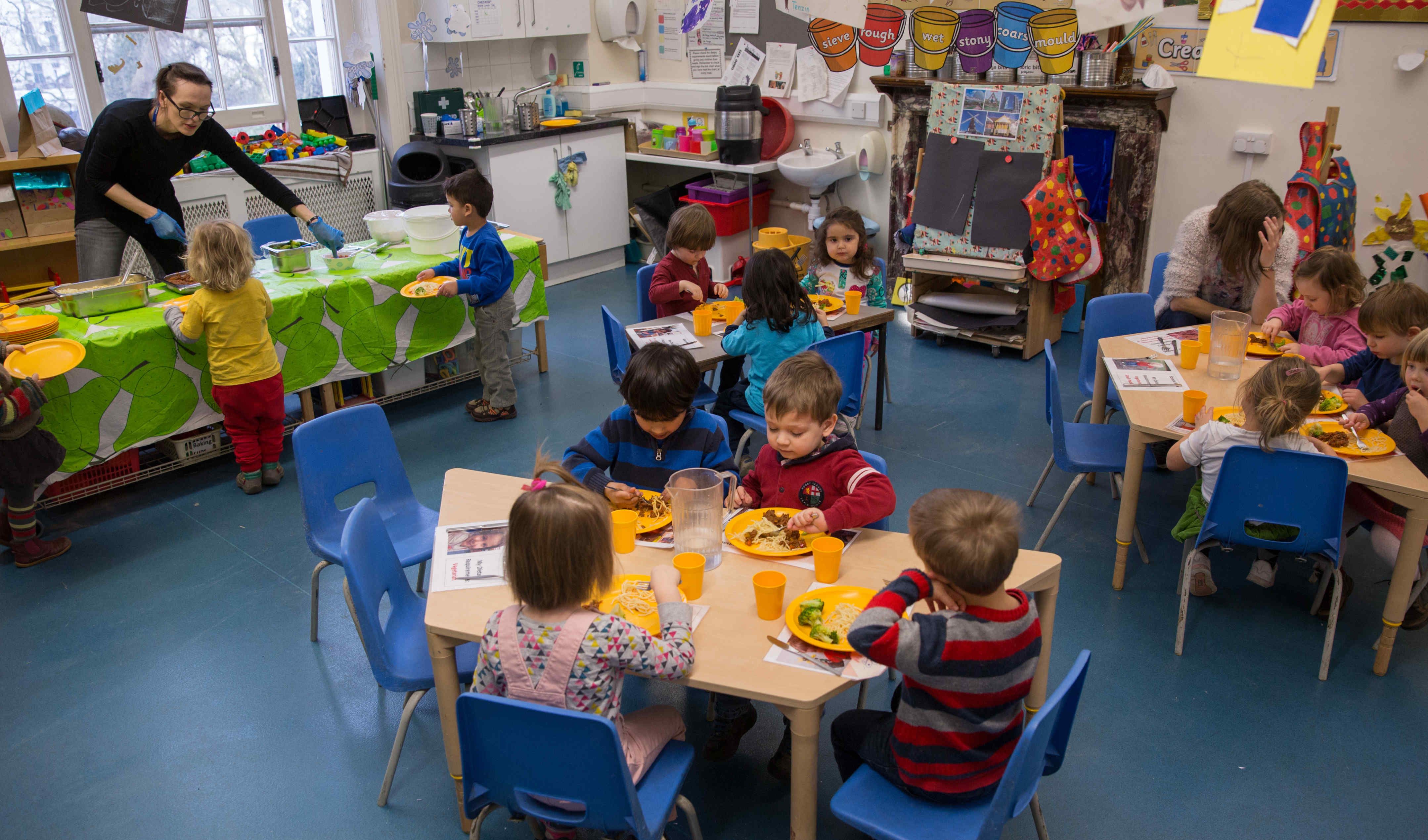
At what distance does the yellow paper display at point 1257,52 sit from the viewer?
1139mm

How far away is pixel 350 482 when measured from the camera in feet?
10.0

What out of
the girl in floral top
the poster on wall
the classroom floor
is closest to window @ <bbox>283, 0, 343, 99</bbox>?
the classroom floor

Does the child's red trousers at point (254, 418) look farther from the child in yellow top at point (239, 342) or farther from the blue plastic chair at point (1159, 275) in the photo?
the blue plastic chair at point (1159, 275)

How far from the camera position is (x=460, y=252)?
479 centimetres

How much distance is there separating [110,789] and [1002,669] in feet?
7.78

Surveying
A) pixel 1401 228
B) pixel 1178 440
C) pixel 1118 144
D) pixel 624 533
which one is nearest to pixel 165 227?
pixel 624 533

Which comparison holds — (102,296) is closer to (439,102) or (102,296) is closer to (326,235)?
(326,235)

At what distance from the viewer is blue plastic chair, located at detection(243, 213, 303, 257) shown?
202 inches

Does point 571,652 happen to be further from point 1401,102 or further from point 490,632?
point 1401,102

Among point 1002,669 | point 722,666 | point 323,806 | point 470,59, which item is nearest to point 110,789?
point 323,806

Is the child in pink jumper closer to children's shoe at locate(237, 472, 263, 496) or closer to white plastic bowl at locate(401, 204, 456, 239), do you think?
white plastic bowl at locate(401, 204, 456, 239)

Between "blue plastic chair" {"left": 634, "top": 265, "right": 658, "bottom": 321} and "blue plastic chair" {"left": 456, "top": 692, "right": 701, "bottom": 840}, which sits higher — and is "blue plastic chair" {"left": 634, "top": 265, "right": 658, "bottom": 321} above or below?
above

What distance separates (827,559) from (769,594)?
0.18m

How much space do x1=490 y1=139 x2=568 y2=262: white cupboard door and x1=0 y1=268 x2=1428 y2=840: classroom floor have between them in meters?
3.01
